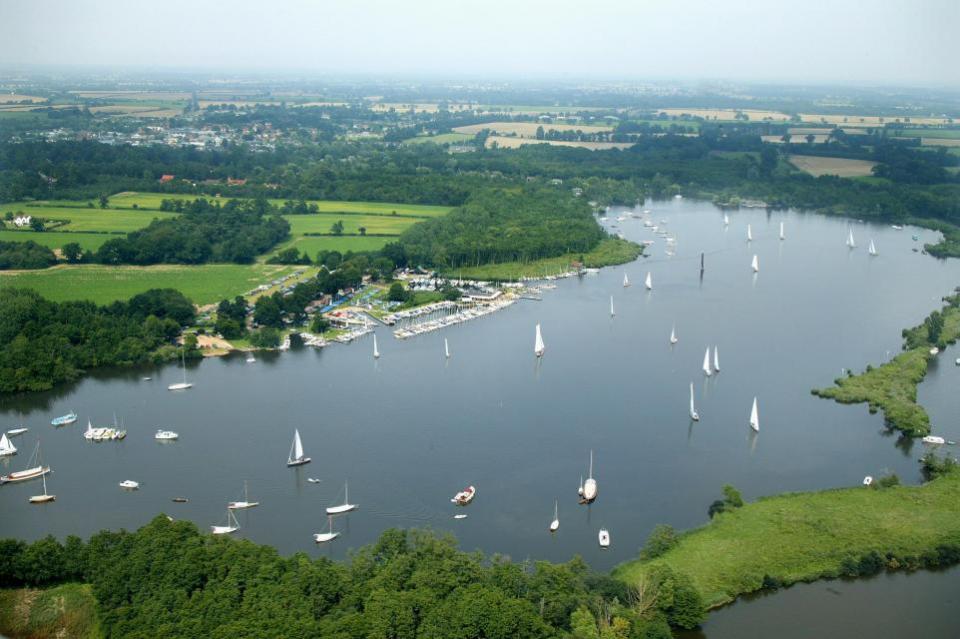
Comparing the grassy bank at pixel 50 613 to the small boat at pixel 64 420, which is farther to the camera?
the small boat at pixel 64 420

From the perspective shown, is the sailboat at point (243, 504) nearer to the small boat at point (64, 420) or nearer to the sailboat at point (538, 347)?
the small boat at point (64, 420)

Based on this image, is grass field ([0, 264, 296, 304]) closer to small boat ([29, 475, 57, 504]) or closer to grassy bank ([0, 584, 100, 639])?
small boat ([29, 475, 57, 504])

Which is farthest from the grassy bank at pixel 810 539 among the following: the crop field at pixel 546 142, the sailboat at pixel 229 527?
the crop field at pixel 546 142

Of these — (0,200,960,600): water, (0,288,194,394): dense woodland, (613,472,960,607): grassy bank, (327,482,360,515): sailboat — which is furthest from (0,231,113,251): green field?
(613,472,960,607): grassy bank

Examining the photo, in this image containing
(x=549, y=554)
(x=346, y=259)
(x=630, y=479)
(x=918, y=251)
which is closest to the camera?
(x=549, y=554)

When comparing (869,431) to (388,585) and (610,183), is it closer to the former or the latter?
(388,585)

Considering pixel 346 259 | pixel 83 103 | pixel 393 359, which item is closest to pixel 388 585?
pixel 393 359

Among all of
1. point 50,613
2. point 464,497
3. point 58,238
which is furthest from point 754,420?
point 58,238

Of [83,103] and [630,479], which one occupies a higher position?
[83,103]
